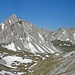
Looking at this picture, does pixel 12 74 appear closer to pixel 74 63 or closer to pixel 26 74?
pixel 26 74

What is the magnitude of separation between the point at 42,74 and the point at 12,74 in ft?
96.1

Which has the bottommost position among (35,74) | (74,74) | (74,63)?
(74,74)

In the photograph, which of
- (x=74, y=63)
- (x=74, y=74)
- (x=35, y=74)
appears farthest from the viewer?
(x=35, y=74)

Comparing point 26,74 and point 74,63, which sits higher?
point 26,74

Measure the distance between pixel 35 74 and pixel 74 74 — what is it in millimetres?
59750

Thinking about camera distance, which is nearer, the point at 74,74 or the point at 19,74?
the point at 74,74

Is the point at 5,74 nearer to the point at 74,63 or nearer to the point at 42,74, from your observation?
the point at 42,74

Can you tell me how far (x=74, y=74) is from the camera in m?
75.1

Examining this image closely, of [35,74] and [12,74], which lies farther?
[12,74]

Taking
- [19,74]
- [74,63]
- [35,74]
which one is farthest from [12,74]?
[74,63]

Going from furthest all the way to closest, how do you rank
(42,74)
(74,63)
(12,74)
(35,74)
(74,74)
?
1. (12,74)
2. (35,74)
3. (42,74)
4. (74,63)
5. (74,74)

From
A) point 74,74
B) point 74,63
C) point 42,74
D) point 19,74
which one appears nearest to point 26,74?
point 19,74

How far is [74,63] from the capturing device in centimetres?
10462

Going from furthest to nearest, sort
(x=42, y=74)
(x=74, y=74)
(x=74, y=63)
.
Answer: (x=42, y=74)
(x=74, y=63)
(x=74, y=74)
